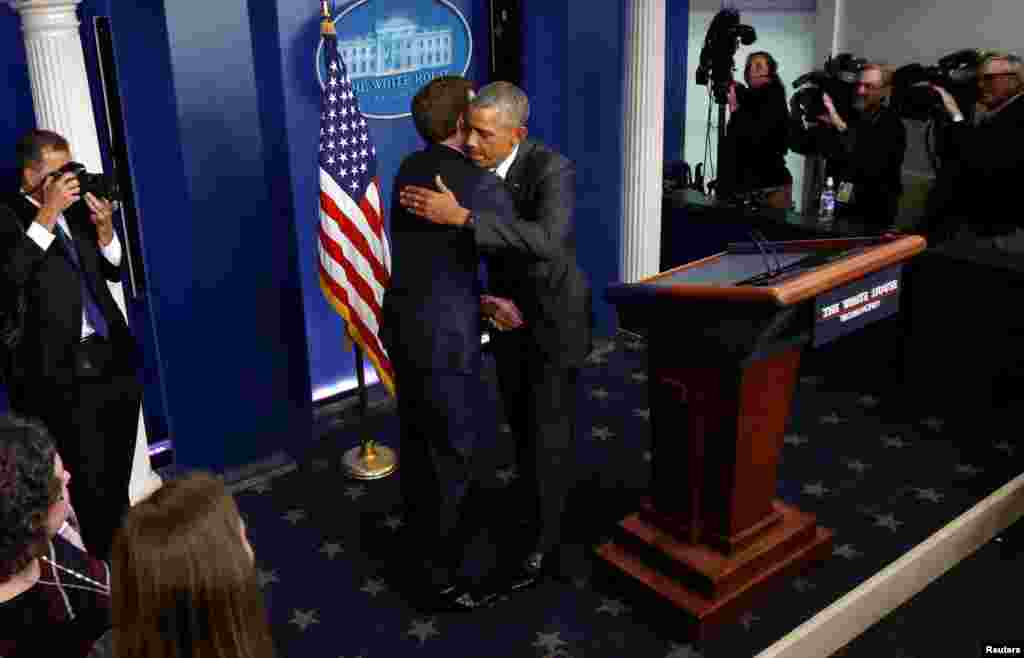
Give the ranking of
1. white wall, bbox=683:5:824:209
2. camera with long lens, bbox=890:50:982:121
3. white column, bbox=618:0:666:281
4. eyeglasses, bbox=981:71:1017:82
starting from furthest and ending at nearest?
white wall, bbox=683:5:824:209 < camera with long lens, bbox=890:50:982:121 < white column, bbox=618:0:666:281 < eyeglasses, bbox=981:71:1017:82

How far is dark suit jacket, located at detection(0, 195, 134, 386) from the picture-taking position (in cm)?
294

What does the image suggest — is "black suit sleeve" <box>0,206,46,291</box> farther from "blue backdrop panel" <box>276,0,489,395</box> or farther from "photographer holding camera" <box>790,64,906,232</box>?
"photographer holding camera" <box>790,64,906,232</box>

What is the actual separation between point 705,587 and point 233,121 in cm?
234

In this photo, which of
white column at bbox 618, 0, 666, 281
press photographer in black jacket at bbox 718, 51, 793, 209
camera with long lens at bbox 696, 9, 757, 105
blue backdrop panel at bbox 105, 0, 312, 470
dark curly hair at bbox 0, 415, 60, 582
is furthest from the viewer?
camera with long lens at bbox 696, 9, 757, 105

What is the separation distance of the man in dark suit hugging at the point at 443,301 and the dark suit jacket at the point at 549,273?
8cm

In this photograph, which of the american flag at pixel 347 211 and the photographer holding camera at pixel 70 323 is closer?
the photographer holding camera at pixel 70 323

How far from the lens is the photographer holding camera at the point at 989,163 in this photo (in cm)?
493

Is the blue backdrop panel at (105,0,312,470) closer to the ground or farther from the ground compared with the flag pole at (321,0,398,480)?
farther from the ground

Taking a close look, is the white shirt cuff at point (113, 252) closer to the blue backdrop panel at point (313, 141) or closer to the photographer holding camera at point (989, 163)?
the blue backdrop panel at point (313, 141)

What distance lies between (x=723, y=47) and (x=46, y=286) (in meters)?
4.76

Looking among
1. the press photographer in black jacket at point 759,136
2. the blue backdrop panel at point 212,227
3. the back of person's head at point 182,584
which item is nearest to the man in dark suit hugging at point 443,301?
the blue backdrop panel at point 212,227

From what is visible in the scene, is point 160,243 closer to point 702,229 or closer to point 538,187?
point 538,187

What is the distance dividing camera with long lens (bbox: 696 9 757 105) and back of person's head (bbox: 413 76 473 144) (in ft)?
12.9

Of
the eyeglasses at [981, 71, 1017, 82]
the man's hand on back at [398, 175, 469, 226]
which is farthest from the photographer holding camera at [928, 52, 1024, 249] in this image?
the man's hand on back at [398, 175, 469, 226]
